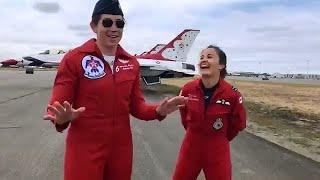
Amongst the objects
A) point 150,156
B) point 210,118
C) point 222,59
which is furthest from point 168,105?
point 150,156

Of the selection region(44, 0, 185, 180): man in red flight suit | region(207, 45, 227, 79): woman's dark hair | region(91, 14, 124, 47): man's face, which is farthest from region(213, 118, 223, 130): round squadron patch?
region(91, 14, 124, 47): man's face

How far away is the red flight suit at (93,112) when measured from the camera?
12.0ft

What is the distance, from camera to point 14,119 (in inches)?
585

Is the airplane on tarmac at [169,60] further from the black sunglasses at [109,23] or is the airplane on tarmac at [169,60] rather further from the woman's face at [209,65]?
the black sunglasses at [109,23]

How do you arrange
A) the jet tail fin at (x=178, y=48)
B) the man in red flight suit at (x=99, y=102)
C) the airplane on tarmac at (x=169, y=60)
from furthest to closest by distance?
the jet tail fin at (x=178, y=48)
the airplane on tarmac at (x=169, y=60)
the man in red flight suit at (x=99, y=102)

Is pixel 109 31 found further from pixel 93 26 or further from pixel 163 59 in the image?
pixel 163 59

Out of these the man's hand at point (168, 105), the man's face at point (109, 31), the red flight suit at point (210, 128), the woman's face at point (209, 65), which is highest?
the man's face at point (109, 31)

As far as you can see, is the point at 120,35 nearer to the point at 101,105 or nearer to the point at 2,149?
the point at 101,105

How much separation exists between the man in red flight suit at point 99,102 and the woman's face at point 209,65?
3.46 ft

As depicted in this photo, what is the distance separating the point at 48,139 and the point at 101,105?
25.9 ft

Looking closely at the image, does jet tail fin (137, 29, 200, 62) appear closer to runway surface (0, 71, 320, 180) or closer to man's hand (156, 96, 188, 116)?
runway surface (0, 71, 320, 180)

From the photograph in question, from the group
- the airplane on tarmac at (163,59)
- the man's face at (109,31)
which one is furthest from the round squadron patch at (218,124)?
the airplane on tarmac at (163,59)

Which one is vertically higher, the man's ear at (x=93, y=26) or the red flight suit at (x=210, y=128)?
the man's ear at (x=93, y=26)

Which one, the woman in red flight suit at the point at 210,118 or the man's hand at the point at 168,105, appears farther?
the woman in red flight suit at the point at 210,118
